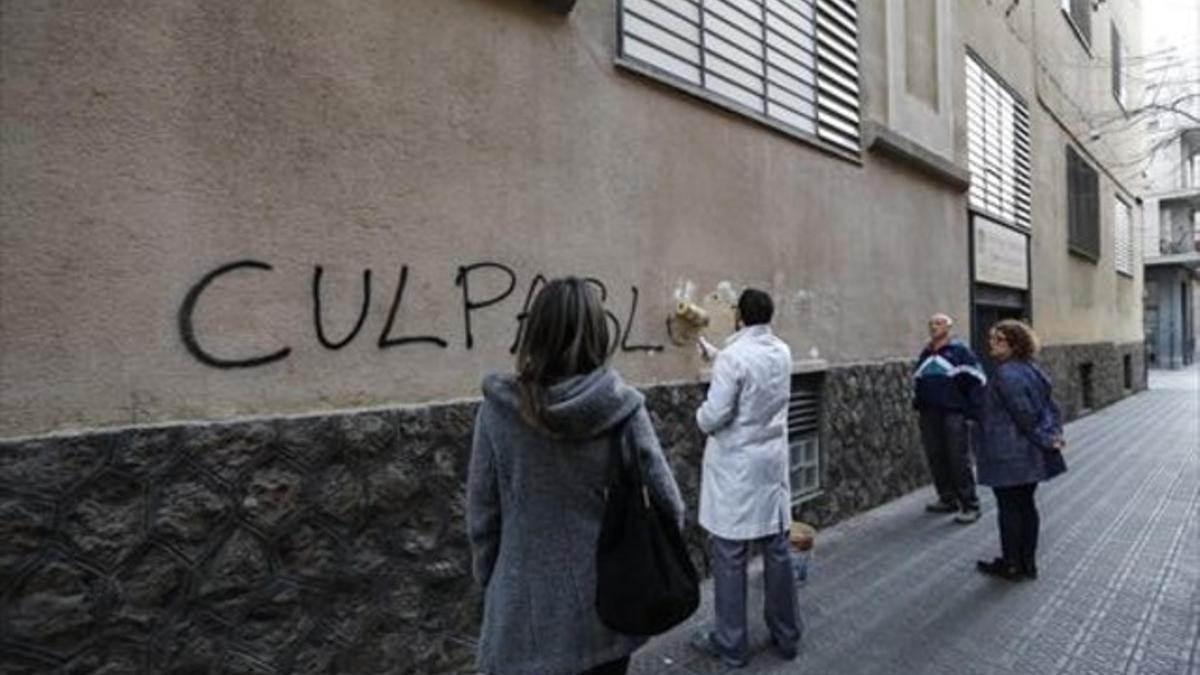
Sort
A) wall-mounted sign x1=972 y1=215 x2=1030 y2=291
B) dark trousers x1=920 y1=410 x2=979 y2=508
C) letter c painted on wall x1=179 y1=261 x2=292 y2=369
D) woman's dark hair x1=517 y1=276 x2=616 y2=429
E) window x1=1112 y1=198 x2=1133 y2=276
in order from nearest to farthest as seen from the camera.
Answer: woman's dark hair x1=517 y1=276 x2=616 y2=429
letter c painted on wall x1=179 y1=261 x2=292 y2=369
dark trousers x1=920 y1=410 x2=979 y2=508
wall-mounted sign x1=972 y1=215 x2=1030 y2=291
window x1=1112 y1=198 x2=1133 y2=276

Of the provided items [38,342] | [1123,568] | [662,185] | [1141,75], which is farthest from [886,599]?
[1141,75]

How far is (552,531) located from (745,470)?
1908 millimetres

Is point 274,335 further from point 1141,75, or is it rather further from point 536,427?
point 1141,75

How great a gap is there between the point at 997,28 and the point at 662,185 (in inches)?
345

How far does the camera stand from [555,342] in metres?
2.21

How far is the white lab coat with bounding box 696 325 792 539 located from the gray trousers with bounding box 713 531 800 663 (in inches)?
3.7

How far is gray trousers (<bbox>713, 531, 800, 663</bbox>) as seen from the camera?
13.3 ft

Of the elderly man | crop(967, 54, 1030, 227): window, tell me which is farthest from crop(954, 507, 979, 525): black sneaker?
crop(967, 54, 1030, 227): window

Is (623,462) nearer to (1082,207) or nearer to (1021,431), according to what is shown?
(1021,431)

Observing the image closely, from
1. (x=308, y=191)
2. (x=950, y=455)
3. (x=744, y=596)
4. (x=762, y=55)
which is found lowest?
(x=744, y=596)

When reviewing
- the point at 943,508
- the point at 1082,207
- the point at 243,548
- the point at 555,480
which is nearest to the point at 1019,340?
the point at 943,508

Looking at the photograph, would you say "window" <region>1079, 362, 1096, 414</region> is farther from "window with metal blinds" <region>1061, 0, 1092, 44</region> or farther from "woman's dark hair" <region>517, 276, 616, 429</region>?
"woman's dark hair" <region>517, 276, 616, 429</region>

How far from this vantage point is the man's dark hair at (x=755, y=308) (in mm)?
4055

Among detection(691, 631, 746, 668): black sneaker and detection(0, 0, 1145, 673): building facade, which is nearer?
detection(0, 0, 1145, 673): building facade
